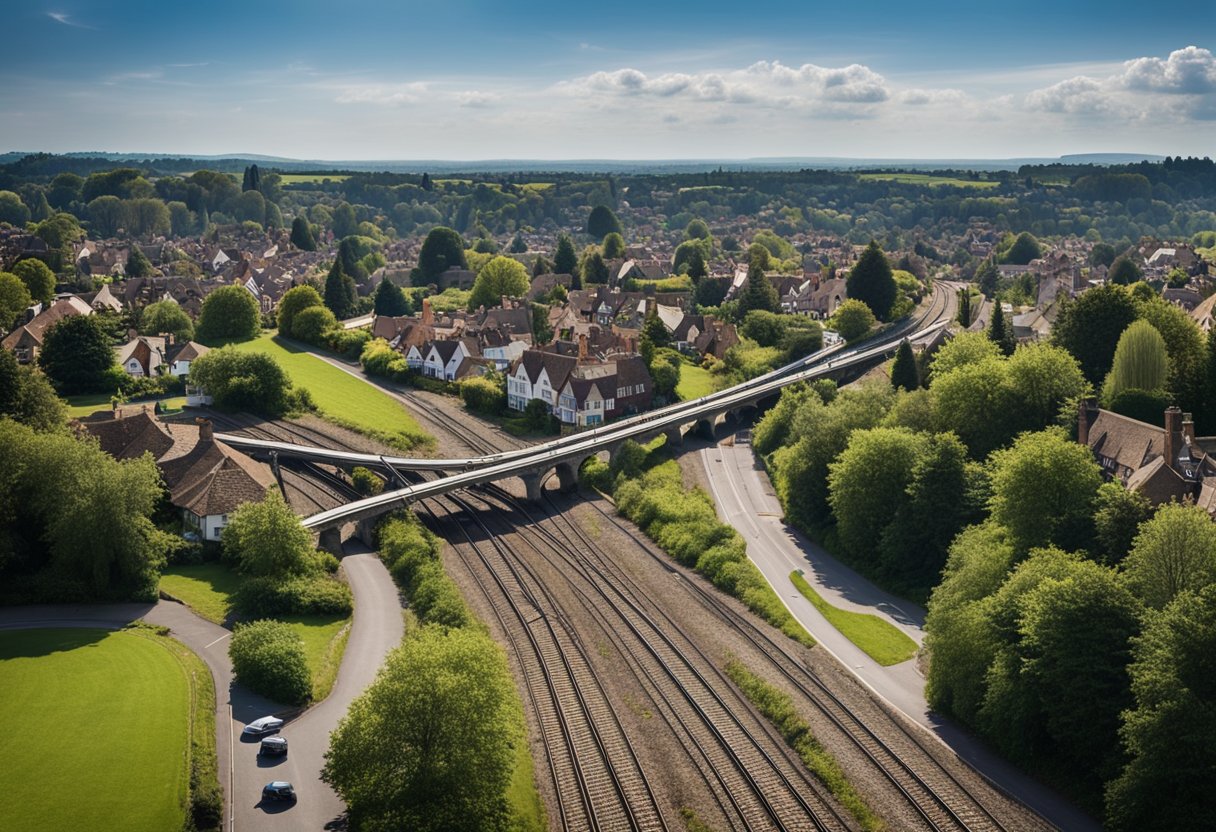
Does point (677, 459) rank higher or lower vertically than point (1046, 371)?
lower

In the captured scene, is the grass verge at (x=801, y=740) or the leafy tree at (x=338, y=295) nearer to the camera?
the grass verge at (x=801, y=740)

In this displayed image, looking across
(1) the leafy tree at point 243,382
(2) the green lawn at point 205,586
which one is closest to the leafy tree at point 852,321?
(1) the leafy tree at point 243,382

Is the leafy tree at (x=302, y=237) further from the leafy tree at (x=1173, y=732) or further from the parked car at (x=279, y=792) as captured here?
the leafy tree at (x=1173, y=732)

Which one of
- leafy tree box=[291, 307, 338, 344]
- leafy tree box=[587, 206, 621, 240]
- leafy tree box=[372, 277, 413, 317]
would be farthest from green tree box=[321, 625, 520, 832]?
leafy tree box=[587, 206, 621, 240]

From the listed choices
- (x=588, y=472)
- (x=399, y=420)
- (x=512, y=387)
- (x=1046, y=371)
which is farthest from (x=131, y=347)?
(x=1046, y=371)

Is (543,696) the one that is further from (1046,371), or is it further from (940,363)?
(940,363)

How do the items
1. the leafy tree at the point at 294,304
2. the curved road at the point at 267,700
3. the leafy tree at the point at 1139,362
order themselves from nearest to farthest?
the curved road at the point at 267,700 → the leafy tree at the point at 1139,362 → the leafy tree at the point at 294,304

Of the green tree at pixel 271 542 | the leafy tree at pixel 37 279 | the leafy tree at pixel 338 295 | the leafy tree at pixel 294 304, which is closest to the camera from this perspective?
the green tree at pixel 271 542

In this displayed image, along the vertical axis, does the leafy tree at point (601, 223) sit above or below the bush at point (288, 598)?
above
